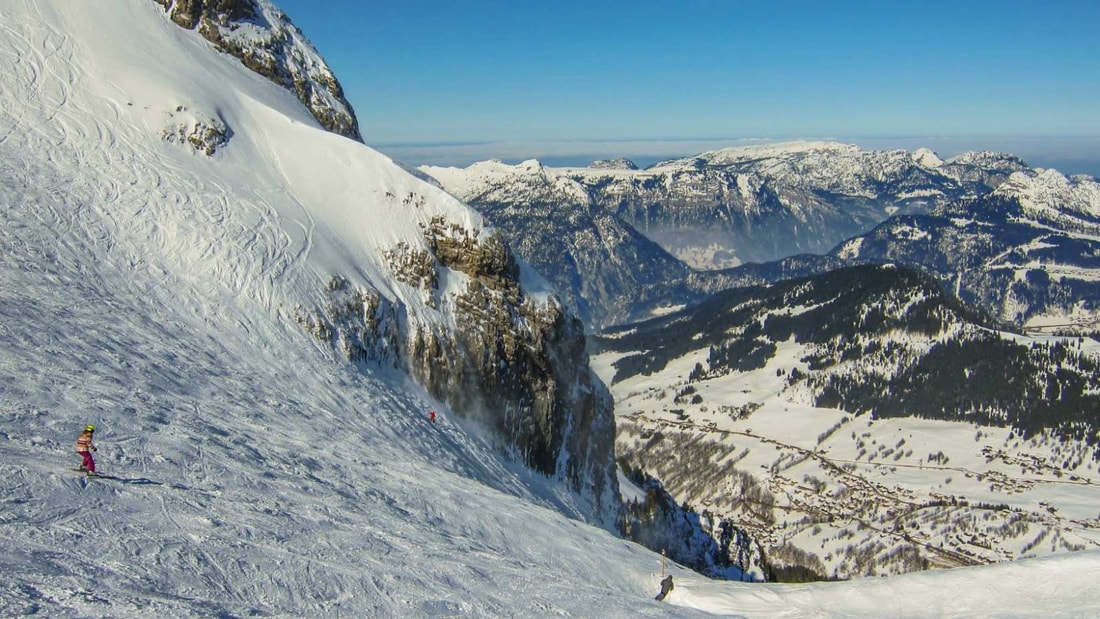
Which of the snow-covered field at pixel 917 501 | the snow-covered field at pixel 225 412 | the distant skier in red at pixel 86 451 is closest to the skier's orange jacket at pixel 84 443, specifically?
the distant skier in red at pixel 86 451

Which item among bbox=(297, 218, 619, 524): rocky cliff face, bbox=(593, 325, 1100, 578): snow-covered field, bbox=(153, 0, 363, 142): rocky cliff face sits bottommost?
bbox=(593, 325, 1100, 578): snow-covered field

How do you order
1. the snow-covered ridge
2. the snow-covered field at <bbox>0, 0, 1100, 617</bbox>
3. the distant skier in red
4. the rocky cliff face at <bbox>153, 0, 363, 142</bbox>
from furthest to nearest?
1. the rocky cliff face at <bbox>153, 0, 363, 142</bbox>
2. the snow-covered ridge
3. the distant skier in red
4. the snow-covered field at <bbox>0, 0, 1100, 617</bbox>

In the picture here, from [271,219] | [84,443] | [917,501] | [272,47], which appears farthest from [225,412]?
[917,501]

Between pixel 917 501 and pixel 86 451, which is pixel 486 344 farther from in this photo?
pixel 917 501

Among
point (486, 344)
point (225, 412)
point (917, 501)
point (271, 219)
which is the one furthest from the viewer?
point (917, 501)

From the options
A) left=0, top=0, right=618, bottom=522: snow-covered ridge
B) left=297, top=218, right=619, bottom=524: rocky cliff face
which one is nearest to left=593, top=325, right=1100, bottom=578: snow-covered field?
left=297, top=218, right=619, bottom=524: rocky cliff face

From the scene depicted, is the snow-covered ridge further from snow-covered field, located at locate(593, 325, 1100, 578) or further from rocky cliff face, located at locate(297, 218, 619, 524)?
snow-covered field, located at locate(593, 325, 1100, 578)

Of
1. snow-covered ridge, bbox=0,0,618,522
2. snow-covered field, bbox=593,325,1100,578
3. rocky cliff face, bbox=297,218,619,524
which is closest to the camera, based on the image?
snow-covered ridge, bbox=0,0,618,522

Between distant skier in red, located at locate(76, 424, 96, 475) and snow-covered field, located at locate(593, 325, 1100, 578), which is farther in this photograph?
snow-covered field, located at locate(593, 325, 1100, 578)
